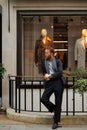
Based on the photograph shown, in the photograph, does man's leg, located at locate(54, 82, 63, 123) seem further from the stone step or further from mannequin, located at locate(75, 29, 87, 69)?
mannequin, located at locate(75, 29, 87, 69)

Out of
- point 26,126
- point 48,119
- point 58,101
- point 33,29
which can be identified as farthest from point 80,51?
point 26,126

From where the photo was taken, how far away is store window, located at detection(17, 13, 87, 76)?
12.6 meters

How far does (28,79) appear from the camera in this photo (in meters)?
12.3

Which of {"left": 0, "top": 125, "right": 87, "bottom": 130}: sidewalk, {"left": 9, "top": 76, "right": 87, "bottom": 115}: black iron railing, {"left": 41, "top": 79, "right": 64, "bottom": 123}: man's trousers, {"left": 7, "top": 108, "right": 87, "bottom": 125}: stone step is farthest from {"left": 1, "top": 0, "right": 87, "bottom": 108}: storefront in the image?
{"left": 41, "top": 79, "right": 64, "bottom": 123}: man's trousers

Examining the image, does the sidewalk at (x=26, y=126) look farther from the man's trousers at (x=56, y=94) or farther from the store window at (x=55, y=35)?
the store window at (x=55, y=35)

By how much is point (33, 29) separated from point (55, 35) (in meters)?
0.68

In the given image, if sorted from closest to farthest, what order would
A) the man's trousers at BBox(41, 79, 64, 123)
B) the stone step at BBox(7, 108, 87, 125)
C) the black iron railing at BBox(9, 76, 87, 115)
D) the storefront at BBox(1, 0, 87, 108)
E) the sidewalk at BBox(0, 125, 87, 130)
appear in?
the man's trousers at BBox(41, 79, 64, 123) → the sidewalk at BBox(0, 125, 87, 130) → the stone step at BBox(7, 108, 87, 125) → the black iron railing at BBox(9, 76, 87, 115) → the storefront at BBox(1, 0, 87, 108)

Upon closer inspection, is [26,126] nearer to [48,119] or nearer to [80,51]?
[48,119]

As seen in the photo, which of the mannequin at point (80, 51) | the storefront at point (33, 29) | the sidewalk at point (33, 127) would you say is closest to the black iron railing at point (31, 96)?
the storefront at point (33, 29)

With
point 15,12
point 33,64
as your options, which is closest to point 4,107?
point 33,64

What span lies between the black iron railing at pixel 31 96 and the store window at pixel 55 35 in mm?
642

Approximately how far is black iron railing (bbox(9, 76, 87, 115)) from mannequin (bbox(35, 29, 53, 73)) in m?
0.64

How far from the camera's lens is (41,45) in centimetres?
1269

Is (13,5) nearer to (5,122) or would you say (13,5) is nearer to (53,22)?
(53,22)
